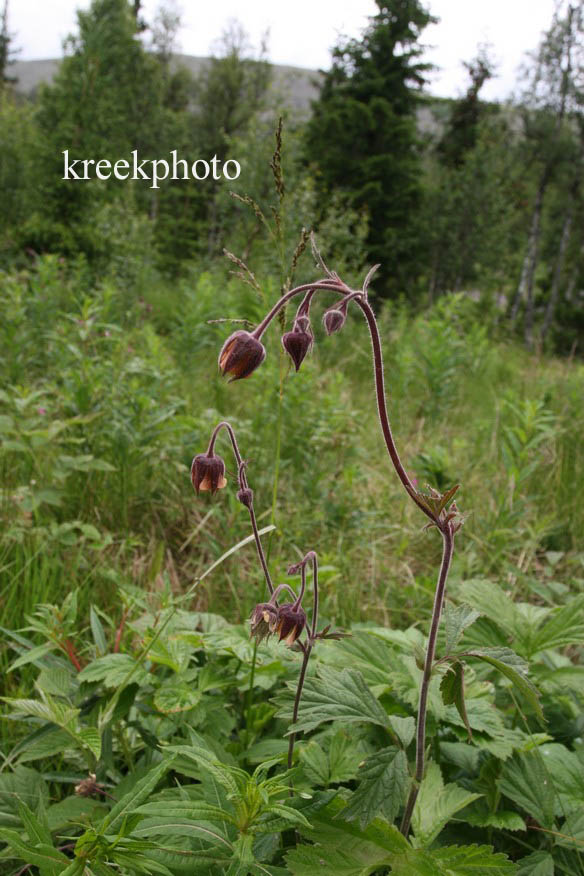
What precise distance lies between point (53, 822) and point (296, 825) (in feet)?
1.51

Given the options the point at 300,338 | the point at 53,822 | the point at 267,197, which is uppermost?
the point at 267,197

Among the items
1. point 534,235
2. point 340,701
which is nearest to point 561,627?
point 340,701

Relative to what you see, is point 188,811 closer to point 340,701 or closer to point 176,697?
point 340,701

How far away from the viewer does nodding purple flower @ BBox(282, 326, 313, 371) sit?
93 centimetres

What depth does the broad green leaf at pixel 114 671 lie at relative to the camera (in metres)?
1.28

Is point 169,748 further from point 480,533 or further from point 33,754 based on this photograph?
point 480,533

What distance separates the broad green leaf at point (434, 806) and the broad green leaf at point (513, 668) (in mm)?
294

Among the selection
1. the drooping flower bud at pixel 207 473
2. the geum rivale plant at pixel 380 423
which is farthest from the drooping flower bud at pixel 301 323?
the drooping flower bud at pixel 207 473

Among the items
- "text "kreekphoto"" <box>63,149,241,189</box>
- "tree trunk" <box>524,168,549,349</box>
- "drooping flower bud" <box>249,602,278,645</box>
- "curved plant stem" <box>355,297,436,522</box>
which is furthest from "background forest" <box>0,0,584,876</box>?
"tree trunk" <box>524,168,549,349</box>

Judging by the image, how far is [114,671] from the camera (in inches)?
50.9

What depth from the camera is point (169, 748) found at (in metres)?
1.02

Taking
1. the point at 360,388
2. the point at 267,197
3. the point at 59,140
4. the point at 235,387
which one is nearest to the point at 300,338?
the point at 235,387

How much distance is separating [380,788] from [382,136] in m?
20.9

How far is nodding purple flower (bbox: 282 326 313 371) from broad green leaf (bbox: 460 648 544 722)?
1.64ft
